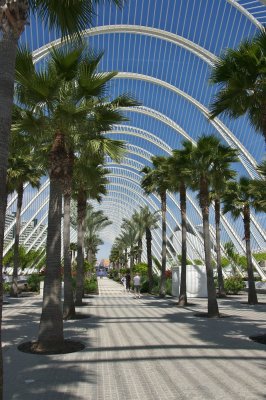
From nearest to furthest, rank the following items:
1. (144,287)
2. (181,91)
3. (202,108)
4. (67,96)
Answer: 1. (67,96)
2. (144,287)
3. (202,108)
4. (181,91)

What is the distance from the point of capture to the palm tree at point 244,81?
10.6 m

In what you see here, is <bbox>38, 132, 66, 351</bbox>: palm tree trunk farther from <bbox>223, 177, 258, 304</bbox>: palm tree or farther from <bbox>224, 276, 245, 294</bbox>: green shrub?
<bbox>224, 276, 245, 294</bbox>: green shrub

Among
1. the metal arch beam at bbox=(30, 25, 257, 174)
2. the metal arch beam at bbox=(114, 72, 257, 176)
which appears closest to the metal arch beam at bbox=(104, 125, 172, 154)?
the metal arch beam at bbox=(114, 72, 257, 176)

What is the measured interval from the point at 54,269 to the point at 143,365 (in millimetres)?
3082

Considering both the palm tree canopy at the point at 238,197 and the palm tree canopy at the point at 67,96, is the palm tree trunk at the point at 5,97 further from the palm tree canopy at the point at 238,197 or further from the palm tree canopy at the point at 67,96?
the palm tree canopy at the point at 238,197

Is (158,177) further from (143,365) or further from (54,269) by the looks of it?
(143,365)

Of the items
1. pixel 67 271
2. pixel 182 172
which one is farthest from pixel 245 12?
pixel 67 271

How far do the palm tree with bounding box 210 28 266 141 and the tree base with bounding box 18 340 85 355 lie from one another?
6848mm

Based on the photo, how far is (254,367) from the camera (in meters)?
7.61

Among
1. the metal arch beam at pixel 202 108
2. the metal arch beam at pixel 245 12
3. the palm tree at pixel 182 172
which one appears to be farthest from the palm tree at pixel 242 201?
the metal arch beam at pixel 245 12

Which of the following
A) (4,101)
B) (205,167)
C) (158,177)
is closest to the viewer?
(4,101)

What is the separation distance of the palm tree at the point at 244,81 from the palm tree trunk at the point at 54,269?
437 centimetres

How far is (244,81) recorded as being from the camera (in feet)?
35.2

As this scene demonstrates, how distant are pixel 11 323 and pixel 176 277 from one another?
1619cm
